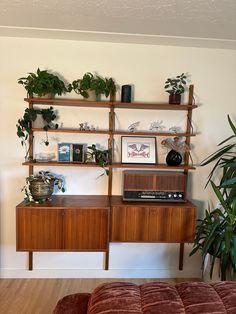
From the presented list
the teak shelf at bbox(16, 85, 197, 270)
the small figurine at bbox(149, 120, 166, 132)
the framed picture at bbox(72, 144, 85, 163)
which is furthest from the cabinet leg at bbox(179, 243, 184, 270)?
the framed picture at bbox(72, 144, 85, 163)

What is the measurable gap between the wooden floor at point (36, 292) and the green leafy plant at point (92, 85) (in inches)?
76.0

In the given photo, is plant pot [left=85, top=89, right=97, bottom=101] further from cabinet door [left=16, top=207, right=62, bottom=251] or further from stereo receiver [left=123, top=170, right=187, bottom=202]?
cabinet door [left=16, top=207, right=62, bottom=251]

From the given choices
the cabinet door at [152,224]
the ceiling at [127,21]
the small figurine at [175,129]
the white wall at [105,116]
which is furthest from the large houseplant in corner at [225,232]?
the ceiling at [127,21]

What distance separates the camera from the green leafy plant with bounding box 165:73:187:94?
2.52 meters

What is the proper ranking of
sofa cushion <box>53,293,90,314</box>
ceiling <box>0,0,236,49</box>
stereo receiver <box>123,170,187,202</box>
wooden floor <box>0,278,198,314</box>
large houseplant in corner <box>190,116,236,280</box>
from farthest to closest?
stereo receiver <box>123,170,187,202</box>
wooden floor <box>0,278,198,314</box>
large houseplant in corner <box>190,116,236,280</box>
ceiling <box>0,0,236,49</box>
sofa cushion <box>53,293,90,314</box>

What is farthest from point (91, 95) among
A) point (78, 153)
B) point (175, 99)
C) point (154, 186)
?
point (154, 186)

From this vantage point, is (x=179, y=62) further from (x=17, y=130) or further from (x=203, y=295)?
(x=203, y=295)

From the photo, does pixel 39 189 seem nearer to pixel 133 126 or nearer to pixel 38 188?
pixel 38 188

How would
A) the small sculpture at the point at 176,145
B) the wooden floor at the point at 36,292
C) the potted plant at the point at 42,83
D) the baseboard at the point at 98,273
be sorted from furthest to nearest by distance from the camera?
the baseboard at the point at 98,273 < the small sculpture at the point at 176,145 < the potted plant at the point at 42,83 < the wooden floor at the point at 36,292

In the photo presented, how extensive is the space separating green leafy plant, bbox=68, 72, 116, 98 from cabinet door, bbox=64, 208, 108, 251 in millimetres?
1132

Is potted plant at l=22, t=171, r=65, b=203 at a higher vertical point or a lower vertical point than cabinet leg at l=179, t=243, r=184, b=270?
higher

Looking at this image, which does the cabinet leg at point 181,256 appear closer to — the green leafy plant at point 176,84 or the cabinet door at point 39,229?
the cabinet door at point 39,229

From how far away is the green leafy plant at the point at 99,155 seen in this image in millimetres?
2467

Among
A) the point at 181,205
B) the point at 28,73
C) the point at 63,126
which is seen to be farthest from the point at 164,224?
the point at 28,73
